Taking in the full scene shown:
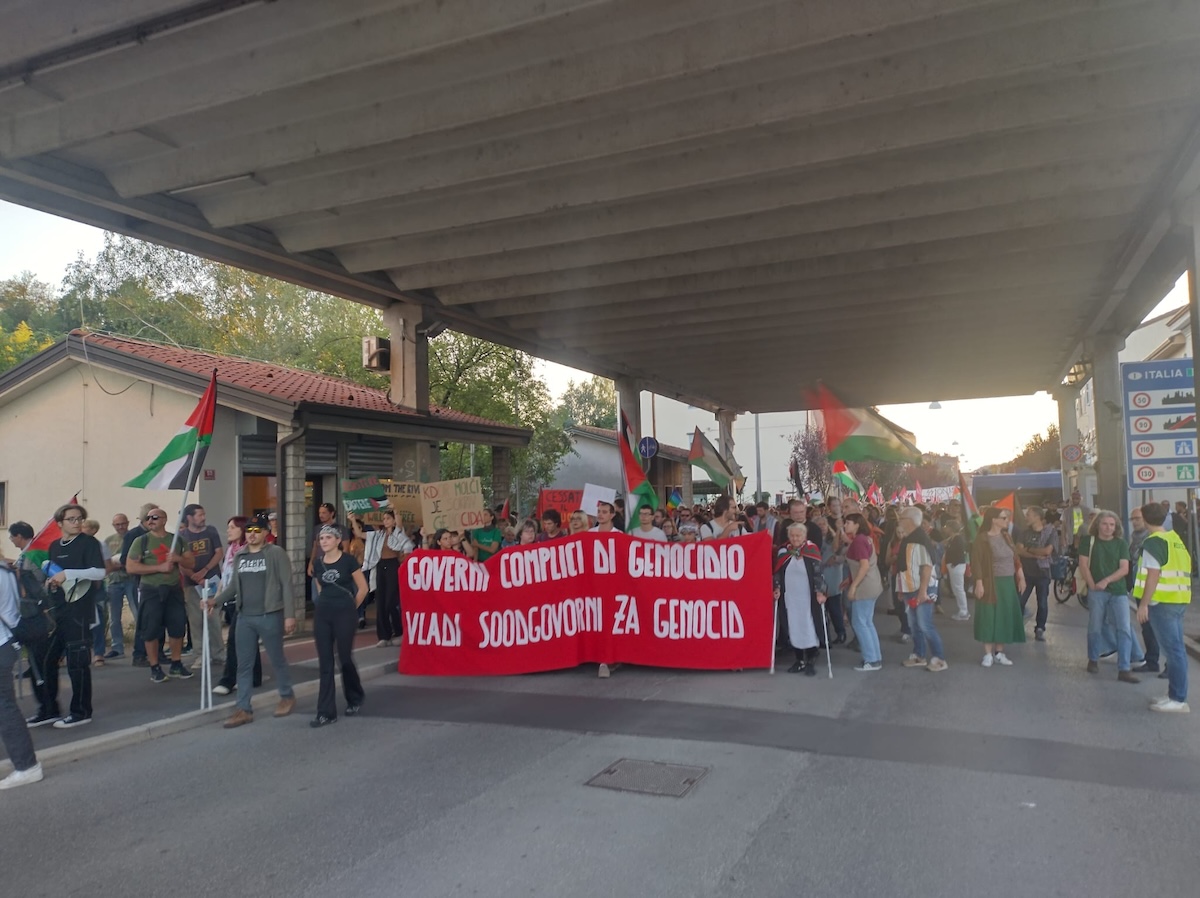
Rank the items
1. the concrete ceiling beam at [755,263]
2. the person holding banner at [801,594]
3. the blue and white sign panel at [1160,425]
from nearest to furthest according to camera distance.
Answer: the person holding banner at [801,594] → the blue and white sign panel at [1160,425] → the concrete ceiling beam at [755,263]

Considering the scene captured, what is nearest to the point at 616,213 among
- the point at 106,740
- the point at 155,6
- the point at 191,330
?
the point at 155,6

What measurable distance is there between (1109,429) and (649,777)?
683 inches

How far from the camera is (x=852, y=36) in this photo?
25.7 ft

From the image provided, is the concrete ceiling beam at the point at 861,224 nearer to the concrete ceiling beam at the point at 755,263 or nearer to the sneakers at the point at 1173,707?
the concrete ceiling beam at the point at 755,263

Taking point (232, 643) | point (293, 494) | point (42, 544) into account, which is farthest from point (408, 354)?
point (232, 643)

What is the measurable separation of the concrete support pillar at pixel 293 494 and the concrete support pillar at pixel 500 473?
6462 mm

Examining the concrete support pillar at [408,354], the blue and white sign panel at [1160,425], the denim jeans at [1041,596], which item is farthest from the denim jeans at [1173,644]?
the concrete support pillar at [408,354]

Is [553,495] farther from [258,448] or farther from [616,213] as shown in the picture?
[616,213]

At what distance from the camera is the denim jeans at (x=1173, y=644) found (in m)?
7.45

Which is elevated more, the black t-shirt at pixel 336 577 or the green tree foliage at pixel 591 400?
the green tree foliage at pixel 591 400

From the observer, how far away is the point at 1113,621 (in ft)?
29.7

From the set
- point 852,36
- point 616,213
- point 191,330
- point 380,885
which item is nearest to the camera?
point 380,885

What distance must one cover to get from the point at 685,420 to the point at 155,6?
194 ft

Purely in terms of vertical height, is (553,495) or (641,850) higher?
(553,495)
